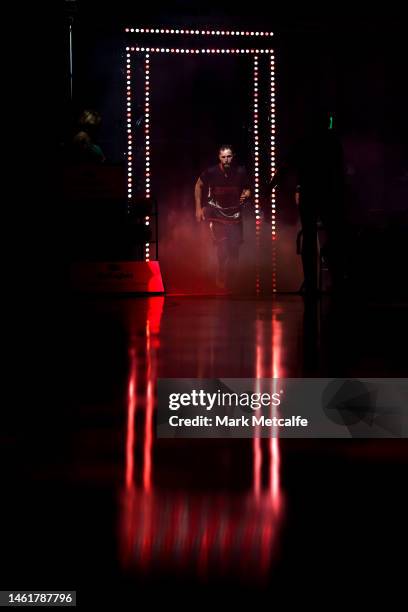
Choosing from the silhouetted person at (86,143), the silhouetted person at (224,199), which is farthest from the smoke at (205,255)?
the silhouetted person at (86,143)

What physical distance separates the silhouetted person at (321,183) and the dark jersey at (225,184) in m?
3.32

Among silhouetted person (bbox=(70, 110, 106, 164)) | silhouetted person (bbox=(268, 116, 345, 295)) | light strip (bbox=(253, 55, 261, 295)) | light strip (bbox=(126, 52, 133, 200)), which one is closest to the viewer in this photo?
silhouetted person (bbox=(268, 116, 345, 295))

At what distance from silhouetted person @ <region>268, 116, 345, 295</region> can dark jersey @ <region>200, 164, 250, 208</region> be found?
10.9ft

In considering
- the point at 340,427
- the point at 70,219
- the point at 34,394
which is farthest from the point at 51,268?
the point at 340,427

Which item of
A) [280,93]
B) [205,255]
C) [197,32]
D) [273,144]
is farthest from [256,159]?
[197,32]

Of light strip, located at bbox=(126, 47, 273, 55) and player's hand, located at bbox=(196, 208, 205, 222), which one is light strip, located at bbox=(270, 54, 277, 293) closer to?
light strip, located at bbox=(126, 47, 273, 55)

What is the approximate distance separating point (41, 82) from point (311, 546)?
30.3 ft

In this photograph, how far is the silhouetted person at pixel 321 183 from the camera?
7.18m

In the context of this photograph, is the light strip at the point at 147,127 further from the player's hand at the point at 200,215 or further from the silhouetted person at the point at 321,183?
the silhouetted person at the point at 321,183

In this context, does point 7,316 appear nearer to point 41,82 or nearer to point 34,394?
point 34,394

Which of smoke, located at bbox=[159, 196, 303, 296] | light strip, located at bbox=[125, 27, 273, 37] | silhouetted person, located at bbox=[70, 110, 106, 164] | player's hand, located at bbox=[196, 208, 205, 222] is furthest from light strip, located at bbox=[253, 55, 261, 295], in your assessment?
silhouetted person, located at bbox=[70, 110, 106, 164]

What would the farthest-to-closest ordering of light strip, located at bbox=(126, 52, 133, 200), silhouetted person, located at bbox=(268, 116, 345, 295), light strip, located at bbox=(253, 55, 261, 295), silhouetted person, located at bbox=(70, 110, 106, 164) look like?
1. light strip, located at bbox=(253, 55, 261, 295)
2. light strip, located at bbox=(126, 52, 133, 200)
3. silhouetted person, located at bbox=(70, 110, 106, 164)
4. silhouetted person, located at bbox=(268, 116, 345, 295)

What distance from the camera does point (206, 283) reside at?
1096 centimetres

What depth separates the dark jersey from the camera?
10609 millimetres
